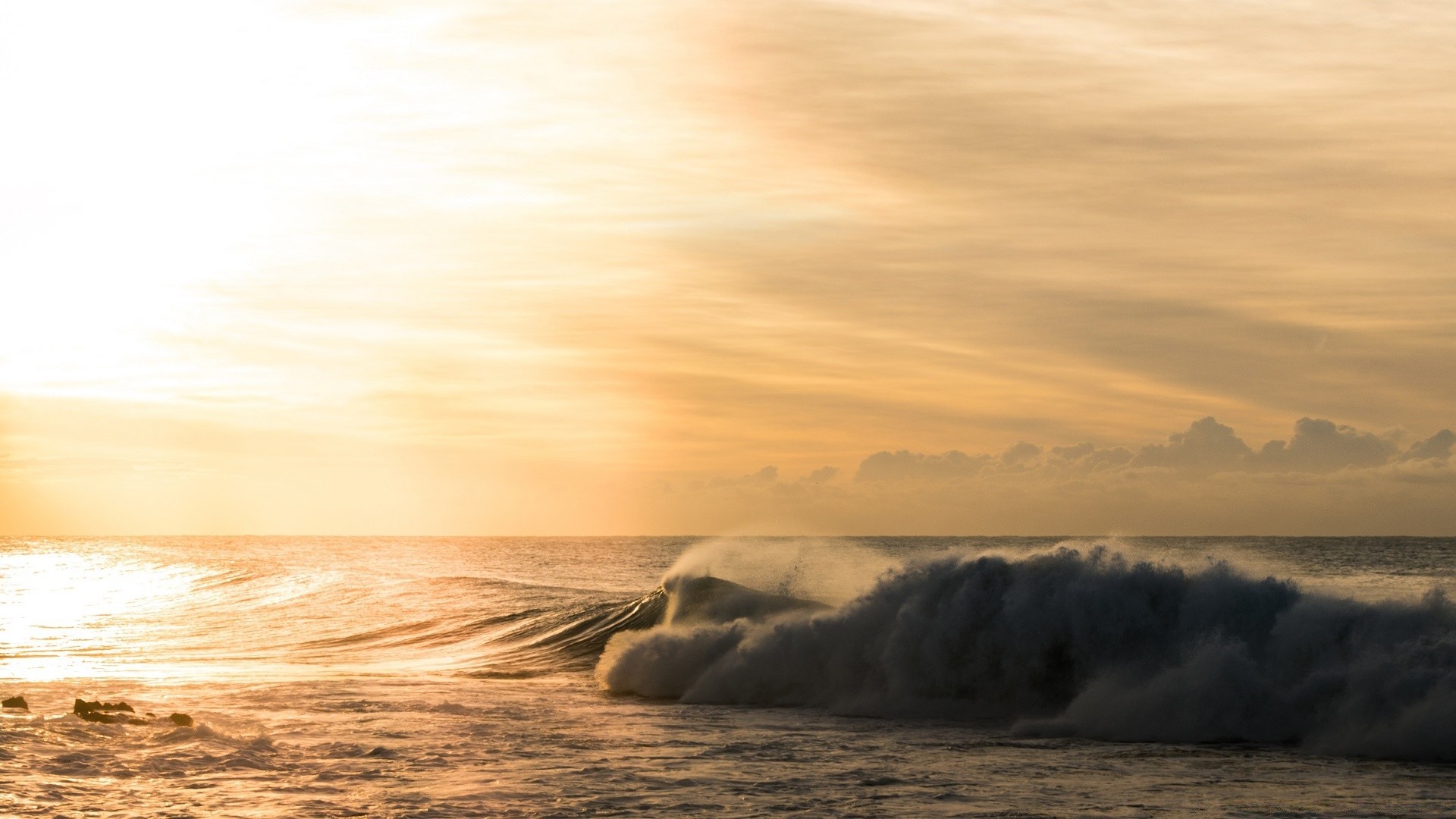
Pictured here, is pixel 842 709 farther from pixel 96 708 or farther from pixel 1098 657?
pixel 96 708

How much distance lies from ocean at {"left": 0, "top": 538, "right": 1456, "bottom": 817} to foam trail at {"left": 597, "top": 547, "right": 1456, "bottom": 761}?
0.12ft

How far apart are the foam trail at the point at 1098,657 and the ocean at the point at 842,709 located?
4cm

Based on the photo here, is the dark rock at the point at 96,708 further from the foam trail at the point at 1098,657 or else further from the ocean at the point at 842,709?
the foam trail at the point at 1098,657

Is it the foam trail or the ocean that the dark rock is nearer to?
the ocean

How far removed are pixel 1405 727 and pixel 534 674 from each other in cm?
1519

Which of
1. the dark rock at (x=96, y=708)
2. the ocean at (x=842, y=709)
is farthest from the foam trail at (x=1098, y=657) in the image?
the dark rock at (x=96, y=708)

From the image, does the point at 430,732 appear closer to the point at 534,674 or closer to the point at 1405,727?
the point at 534,674

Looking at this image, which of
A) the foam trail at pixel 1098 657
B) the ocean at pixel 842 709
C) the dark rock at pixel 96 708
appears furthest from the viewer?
the dark rock at pixel 96 708

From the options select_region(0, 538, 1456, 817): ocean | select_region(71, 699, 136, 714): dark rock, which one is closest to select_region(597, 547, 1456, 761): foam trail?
select_region(0, 538, 1456, 817): ocean

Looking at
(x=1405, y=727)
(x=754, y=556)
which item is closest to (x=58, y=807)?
(x=1405, y=727)

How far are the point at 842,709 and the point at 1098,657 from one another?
371 centimetres

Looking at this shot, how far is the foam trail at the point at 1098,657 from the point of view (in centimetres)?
1526

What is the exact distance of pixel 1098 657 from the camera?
18.4 metres

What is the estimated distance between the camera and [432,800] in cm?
1139
